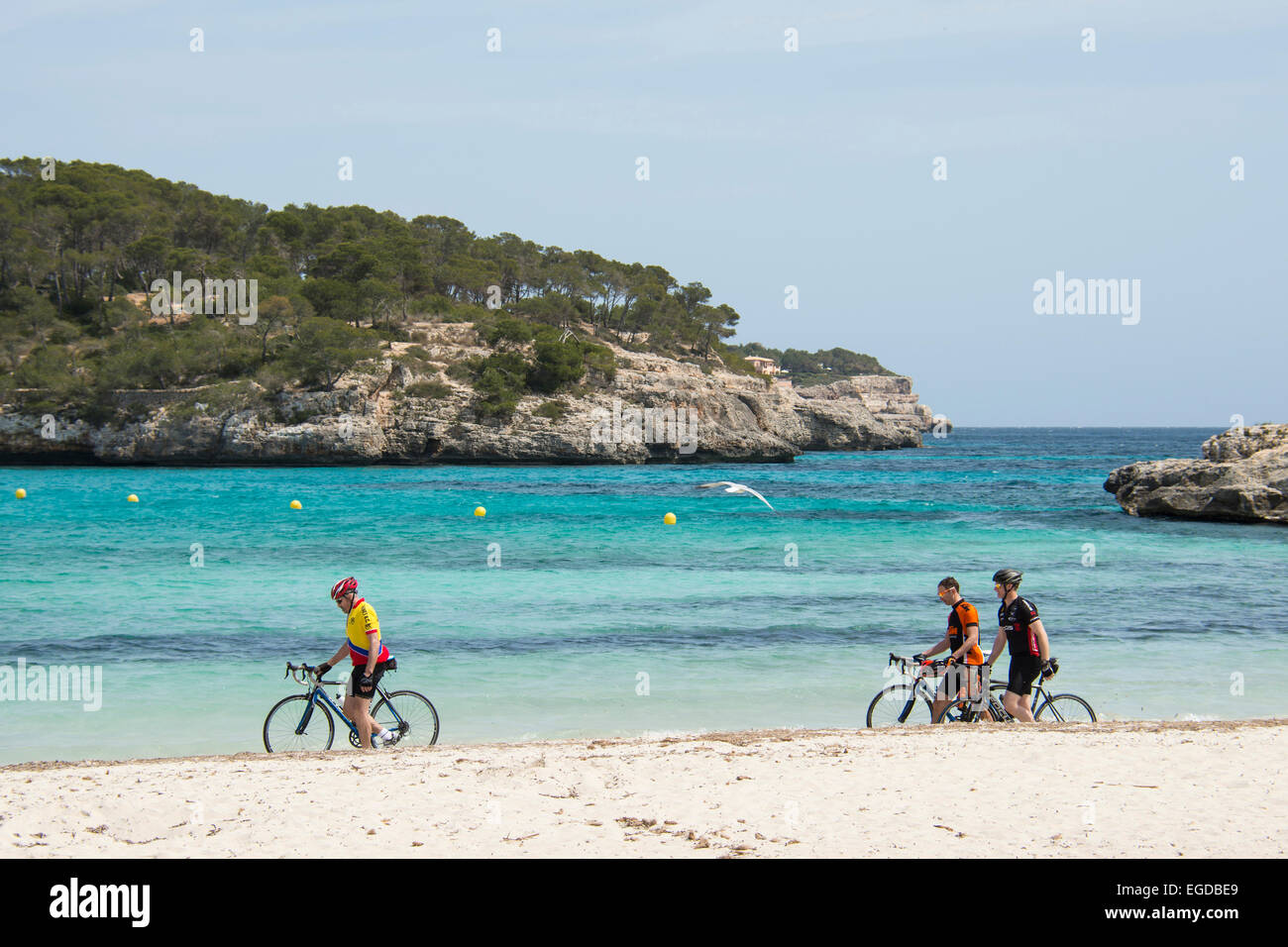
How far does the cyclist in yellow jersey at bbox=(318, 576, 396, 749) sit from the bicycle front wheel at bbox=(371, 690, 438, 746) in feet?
1.22

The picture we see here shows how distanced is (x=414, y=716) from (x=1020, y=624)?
5521 millimetres

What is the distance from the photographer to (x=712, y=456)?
73.7 m

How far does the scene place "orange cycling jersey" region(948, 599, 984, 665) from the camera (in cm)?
826

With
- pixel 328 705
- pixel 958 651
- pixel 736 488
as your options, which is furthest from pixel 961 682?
pixel 736 488

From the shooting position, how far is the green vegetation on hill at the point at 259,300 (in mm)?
63125

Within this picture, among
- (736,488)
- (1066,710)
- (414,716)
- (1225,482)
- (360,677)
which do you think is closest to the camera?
(360,677)

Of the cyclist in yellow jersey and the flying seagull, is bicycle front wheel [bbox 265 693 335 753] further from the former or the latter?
the flying seagull

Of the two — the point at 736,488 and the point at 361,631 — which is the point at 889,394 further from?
the point at 361,631

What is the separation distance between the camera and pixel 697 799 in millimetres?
6426

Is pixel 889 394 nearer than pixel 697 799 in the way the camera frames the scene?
No

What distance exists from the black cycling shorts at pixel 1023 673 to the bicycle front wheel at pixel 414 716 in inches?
209

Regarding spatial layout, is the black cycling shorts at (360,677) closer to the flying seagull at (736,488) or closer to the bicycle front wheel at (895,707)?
the bicycle front wheel at (895,707)

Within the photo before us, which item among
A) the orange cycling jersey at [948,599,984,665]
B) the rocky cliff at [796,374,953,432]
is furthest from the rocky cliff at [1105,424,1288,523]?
the rocky cliff at [796,374,953,432]

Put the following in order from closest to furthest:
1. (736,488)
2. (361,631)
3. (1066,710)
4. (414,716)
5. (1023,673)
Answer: (361,631)
(1023,673)
(414,716)
(1066,710)
(736,488)
